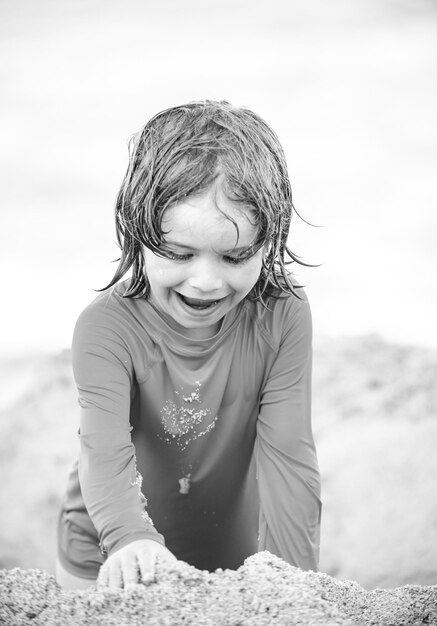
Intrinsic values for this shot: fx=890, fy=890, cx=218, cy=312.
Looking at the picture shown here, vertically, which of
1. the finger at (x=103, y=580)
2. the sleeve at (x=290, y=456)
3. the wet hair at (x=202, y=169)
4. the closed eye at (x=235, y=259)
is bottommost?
the finger at (x=103, y=580)

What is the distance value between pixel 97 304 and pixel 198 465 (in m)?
0.41

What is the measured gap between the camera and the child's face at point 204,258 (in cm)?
146

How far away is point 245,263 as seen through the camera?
154 centimetres

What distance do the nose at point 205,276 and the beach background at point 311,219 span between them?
1573 mm

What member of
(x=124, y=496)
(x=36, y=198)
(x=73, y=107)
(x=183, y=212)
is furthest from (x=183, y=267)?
(x=73, y=107)

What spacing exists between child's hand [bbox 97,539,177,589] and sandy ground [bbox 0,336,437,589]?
147 centimetres

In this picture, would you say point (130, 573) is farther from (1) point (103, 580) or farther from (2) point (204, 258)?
(2) point (204, 258)

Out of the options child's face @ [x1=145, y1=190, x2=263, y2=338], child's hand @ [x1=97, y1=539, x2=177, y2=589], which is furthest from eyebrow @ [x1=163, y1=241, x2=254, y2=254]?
child's hand @ [x1=97, y1=539, x2=177, y2=589]

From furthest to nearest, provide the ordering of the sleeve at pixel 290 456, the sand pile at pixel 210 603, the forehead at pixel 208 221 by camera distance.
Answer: the sleeve at pixel 290 456 → the forehead at pixel 208 221 → the sand pile at pixel 210 603

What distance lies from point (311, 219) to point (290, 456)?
11.0 ft

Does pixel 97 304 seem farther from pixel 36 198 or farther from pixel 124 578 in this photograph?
pixel 36 198

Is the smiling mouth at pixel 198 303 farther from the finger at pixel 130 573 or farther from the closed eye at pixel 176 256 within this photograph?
the finger at pixel 130 573

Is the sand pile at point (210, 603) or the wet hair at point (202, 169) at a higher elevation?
the wet hair at point (202, 169)

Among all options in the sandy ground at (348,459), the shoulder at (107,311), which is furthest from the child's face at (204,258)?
the sandy ground at (348,459)
